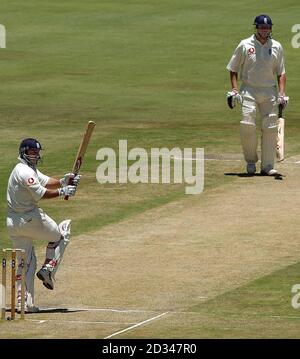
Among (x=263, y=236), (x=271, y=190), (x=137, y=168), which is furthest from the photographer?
(x=137, y=168)

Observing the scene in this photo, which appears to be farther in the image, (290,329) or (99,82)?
(99,82)

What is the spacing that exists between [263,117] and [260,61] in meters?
1.02

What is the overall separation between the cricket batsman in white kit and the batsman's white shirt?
8.36 m

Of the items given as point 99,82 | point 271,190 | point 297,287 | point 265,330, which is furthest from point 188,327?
point 99,82

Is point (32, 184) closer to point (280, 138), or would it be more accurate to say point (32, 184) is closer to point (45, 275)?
point (45, 275)

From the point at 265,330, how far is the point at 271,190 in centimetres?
873

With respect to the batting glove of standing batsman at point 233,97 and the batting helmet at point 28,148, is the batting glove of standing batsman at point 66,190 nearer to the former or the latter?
the batting helmet at point 28,148

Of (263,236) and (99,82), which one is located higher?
(99,82)

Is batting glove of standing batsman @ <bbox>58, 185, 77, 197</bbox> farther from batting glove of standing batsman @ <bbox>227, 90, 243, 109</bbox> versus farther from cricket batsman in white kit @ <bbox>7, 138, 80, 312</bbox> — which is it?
batting glove of standing batsman @ <bbox>227, 90, 243, 109</bbox>

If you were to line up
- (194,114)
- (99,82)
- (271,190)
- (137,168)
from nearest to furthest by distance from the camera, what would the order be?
(271,190) → (137,168) → (194,114) → (99,82)

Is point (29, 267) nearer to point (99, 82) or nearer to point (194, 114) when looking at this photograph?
point (194, 114)

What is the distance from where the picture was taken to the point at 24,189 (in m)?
17.2

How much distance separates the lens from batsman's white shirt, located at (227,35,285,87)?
988 inches

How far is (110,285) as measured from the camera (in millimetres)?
18109
